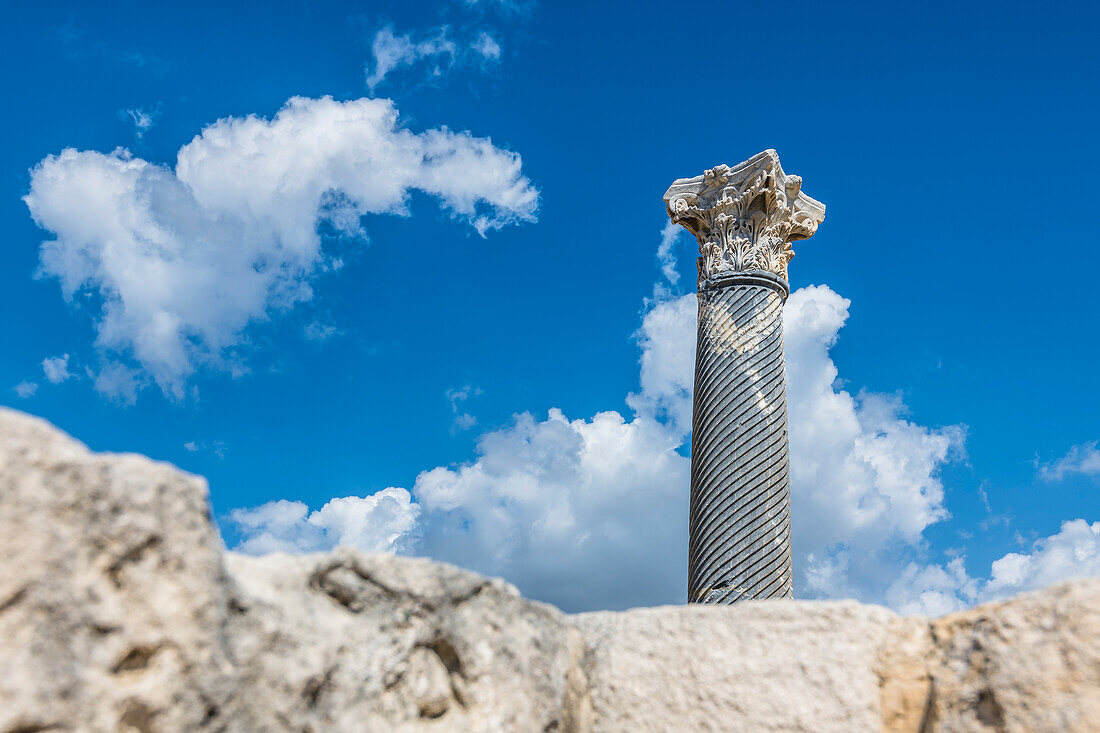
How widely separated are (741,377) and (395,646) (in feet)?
20.6

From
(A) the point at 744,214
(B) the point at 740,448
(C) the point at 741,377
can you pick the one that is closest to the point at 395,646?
(B) the point at 740,448

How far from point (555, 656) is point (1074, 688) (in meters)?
1.51

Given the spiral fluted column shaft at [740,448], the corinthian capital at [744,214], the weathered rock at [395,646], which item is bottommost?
the weathered rock at [395,646]

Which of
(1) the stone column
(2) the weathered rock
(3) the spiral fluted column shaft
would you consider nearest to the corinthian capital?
(1) the stone column

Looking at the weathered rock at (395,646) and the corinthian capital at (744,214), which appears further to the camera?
the corinthian capital at (744,214)

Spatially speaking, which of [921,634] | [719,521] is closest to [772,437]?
[719,521]

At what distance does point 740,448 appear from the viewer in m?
8.16

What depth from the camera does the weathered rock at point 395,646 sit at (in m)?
1.95

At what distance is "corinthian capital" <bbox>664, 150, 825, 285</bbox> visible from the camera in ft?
30.1

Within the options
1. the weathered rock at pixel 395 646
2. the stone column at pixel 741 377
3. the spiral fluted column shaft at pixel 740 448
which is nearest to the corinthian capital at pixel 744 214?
the stone column at pixel 741 377

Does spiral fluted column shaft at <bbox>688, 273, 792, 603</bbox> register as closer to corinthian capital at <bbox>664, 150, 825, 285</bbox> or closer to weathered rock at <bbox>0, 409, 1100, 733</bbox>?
corinthian capital at <bbox>664, 150, 825, 285</bbox>

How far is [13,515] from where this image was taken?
6.24ft

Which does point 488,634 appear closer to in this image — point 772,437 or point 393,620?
point 393,620

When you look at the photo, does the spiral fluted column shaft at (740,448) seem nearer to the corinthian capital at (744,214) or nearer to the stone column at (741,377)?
the stone column at (741,377)
